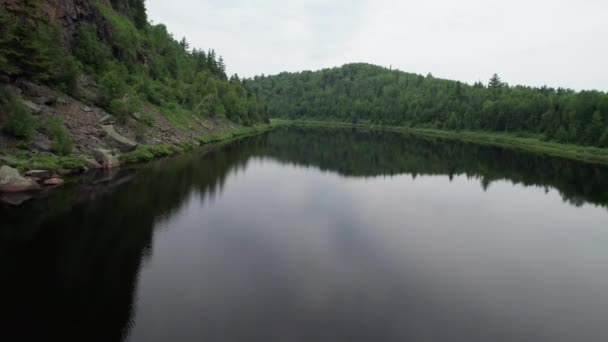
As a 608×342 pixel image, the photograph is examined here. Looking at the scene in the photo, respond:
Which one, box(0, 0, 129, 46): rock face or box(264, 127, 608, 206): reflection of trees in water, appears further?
box(264, 127, 608, 206): reflection of trees in water

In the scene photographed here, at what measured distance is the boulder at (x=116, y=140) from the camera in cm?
4416

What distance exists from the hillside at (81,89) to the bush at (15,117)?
0.07 m

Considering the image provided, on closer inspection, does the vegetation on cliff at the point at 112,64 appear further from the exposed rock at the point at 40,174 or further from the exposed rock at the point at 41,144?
the exposed rock at the point at 40,174

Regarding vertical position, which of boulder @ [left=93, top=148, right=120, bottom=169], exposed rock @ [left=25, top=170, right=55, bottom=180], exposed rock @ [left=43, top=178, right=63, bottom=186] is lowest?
exposed rock @ [left=43, top=178, right=63, bottom=186]

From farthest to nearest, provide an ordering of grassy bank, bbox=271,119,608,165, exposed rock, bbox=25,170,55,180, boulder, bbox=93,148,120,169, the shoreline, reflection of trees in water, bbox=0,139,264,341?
grassy bank, bbox=271,119,608,165 < boulder, bbox=93,148,120,169 < exposed rock, bbox=25,170,55,180 < the shoreline < reflection of trees in water, bbox=0,139,264,341

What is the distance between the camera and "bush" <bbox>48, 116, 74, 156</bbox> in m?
35.1

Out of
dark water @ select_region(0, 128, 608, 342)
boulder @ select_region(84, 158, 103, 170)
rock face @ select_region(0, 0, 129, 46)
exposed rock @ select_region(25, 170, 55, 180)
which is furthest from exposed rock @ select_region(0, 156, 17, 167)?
rock face @ select_region(0, 0, 129, 46)

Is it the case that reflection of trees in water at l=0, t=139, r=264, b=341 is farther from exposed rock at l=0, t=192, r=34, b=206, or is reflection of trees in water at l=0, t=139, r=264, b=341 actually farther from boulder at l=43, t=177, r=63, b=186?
boulder at l=43, t=177, r=63, b=186

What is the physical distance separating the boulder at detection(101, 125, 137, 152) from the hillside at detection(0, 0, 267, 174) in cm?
11

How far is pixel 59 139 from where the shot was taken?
117ft

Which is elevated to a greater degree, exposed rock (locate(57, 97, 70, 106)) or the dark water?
exposed rock (locate(57, 97, 70, 106))

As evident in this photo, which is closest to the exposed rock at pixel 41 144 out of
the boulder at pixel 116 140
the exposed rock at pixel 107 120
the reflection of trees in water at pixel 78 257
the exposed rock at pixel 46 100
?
the reflection of trees in water at pixel 78 257

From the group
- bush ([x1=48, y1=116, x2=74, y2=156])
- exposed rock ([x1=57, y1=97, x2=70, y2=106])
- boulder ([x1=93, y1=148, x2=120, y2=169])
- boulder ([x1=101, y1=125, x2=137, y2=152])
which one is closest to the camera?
bush ([x1=48, y1=116, x2=74, y2=156])

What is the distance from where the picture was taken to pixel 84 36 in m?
58.3
